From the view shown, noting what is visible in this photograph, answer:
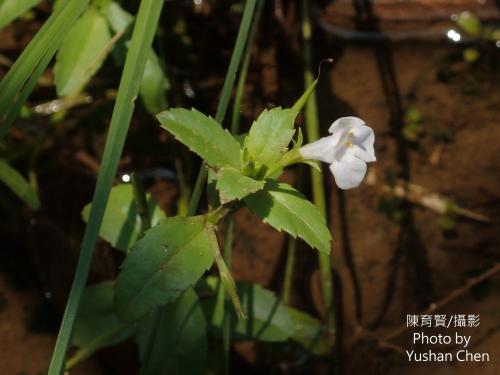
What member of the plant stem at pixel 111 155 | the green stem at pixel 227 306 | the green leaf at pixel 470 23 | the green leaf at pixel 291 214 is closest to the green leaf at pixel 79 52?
the plant stem at pixel 111 155

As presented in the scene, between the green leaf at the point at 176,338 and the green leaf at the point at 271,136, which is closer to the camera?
the green leaf at the point at 271,136

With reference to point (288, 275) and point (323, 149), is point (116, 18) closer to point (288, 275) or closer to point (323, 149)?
point (323, 149)

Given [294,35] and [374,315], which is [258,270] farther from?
[294,35]

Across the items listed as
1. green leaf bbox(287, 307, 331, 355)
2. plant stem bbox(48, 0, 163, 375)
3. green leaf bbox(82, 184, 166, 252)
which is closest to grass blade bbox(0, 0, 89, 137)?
plant stem bbox(48, 0, 163, 375)

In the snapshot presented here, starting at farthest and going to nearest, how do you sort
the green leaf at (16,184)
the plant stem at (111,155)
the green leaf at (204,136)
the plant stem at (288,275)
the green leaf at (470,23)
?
the green leaf at (470,23), the plant stem at (288,275), the green leaf at (16,184), the green leaf at (204,136), the plant stem at (111,155)

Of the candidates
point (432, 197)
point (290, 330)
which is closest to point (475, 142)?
point (432, 197)

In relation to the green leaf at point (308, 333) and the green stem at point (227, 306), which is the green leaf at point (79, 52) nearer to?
the green stem at point (227, 306)
